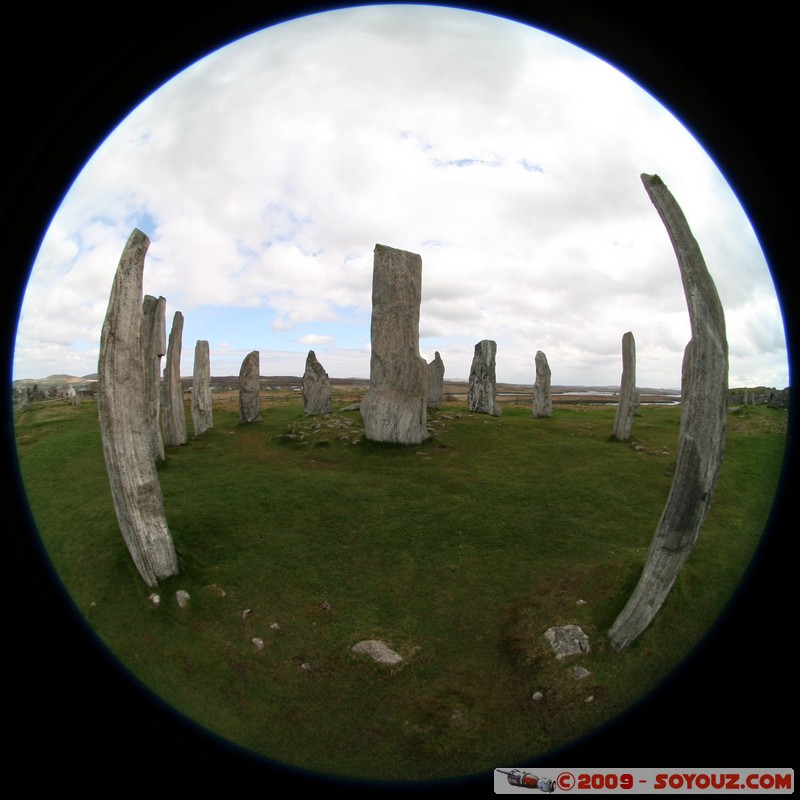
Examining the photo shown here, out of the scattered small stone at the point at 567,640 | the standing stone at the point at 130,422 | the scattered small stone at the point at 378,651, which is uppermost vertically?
the standing stone at the point at 130,422

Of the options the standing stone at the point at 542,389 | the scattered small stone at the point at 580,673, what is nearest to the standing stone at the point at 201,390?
the standing stone at the point at 542,389

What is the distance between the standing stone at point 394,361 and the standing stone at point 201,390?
239 inches

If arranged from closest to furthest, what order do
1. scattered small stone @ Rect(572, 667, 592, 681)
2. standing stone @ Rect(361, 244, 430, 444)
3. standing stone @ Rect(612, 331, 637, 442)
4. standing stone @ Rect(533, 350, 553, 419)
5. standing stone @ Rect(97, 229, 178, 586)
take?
scattered small stone @ Rect(572, 667, 592, 681) < standing stone @ Rect(97, 229, 178, 586) < standing stone @ Rect(361, 244, 430, 444) < standing stone @ Rect(612, 331, 637, 442) < standing stone @ Rect(533, 350, 553, 419)

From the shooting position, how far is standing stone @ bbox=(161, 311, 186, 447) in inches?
520

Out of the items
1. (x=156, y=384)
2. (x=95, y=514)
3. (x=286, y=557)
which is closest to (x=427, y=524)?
(x=286, y=557)

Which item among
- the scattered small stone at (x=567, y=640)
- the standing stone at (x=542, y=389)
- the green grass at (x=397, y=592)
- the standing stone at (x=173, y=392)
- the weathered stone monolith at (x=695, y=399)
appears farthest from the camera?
the standing stone at (x=542, y=389)

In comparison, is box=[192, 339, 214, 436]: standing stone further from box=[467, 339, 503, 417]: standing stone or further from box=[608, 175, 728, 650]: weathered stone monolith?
box=[608, 175, 728, 650]: weathered stone monolith

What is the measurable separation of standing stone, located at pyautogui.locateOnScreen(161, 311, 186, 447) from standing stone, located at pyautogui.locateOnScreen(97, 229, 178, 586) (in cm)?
833

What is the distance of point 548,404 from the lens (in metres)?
19.2

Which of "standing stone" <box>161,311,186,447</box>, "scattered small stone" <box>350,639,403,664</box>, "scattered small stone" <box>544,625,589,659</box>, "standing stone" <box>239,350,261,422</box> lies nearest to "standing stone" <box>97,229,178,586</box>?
"scattered small stone" <box>350,639,403,664</box>

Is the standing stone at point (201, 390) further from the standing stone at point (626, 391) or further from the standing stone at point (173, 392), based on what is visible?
the standing stone at point (626, 391)

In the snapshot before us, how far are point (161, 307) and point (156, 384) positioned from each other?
2156mm

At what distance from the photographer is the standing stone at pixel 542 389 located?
61.9ft

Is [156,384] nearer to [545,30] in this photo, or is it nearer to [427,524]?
[427,524]
